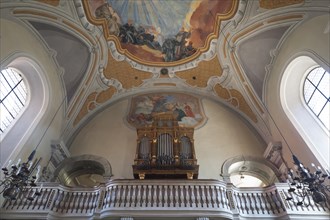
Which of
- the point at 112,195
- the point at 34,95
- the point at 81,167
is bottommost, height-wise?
the point at 112,195

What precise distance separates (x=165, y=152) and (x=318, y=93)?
5875 millimetres

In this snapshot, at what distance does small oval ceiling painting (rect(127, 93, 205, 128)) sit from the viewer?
12.7 m

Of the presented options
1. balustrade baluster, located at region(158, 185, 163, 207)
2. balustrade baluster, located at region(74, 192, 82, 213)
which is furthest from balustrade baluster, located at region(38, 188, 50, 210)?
balustrade baluster, located at region(158, 185, 163, 207)

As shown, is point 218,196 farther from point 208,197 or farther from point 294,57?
point 294,57

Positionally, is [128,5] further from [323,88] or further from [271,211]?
[271,211]

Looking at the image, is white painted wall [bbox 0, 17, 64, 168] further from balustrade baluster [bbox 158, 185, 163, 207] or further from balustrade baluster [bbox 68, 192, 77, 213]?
balustrade baluster [bbox 158, 185, 163, 207]

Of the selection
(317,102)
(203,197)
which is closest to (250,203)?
(203,197)

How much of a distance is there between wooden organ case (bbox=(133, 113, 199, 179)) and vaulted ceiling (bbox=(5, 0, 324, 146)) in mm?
2786

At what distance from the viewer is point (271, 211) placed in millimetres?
7652

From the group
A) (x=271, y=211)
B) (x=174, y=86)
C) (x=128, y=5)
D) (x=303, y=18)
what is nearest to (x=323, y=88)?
(x=303, y=18)

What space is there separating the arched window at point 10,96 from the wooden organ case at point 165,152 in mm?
4648

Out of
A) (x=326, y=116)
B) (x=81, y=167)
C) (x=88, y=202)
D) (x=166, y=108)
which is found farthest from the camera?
(x=166, y=108)

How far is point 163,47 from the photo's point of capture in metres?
12.3

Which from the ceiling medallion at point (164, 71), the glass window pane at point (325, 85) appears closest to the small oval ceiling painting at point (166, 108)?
the ceiling medallion at point (164, 71)
